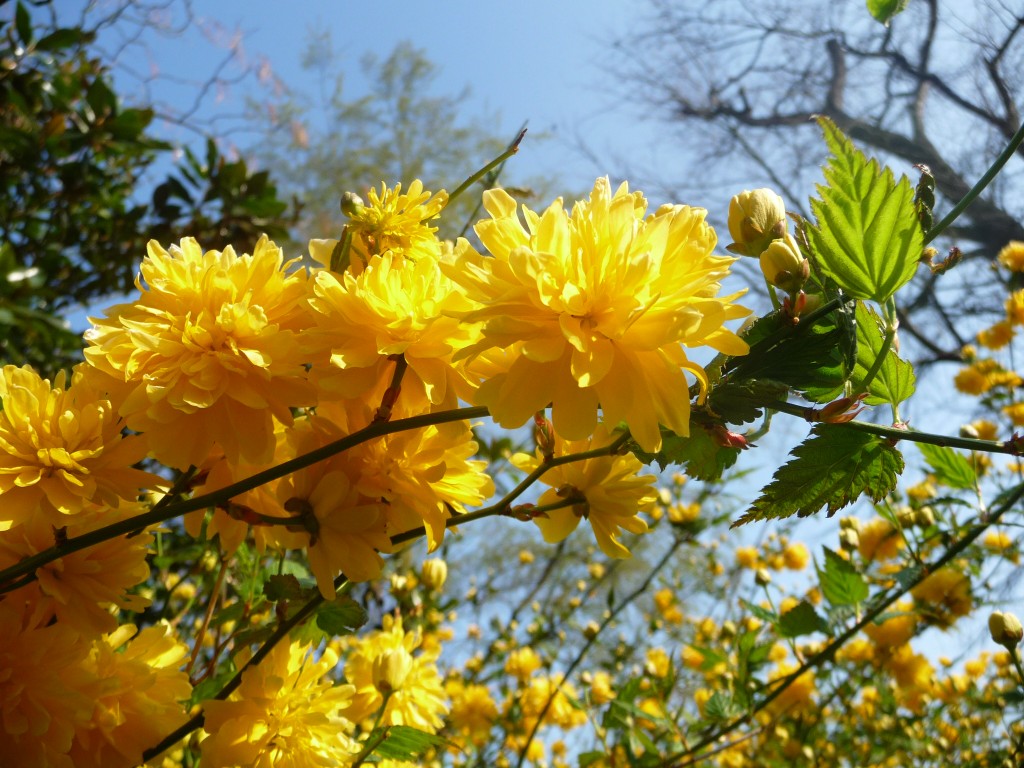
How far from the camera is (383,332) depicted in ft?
0.99

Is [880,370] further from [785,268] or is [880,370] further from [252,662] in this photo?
[252,662]

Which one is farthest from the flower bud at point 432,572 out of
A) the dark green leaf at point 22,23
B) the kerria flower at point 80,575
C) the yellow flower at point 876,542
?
the dark green leaf at point 22,23

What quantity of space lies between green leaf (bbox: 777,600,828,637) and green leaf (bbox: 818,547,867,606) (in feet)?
0.10

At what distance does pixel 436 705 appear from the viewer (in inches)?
25.1

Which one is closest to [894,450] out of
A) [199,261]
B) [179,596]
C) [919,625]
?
[199,261]

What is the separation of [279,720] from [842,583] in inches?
23.7

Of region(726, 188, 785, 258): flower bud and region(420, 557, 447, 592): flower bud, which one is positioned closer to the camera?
region(726, 188, 785, 258): flower bud

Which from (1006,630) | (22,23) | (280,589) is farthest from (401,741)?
(22,23)

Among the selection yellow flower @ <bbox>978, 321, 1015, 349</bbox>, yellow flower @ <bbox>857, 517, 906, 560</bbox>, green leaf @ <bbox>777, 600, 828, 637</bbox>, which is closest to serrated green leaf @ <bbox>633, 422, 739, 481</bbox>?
green leaf @ <bbox>777, 600, 828, 637</bbox>

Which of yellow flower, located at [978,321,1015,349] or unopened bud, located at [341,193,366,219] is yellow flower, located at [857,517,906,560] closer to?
yellow flower, located at [978,321,1015,349]

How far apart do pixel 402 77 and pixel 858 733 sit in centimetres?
386

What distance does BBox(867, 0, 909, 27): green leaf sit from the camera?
0.37 meters

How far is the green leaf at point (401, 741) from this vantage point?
1.54ft

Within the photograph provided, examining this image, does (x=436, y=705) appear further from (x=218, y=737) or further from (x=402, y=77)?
(x=402, y=77)
